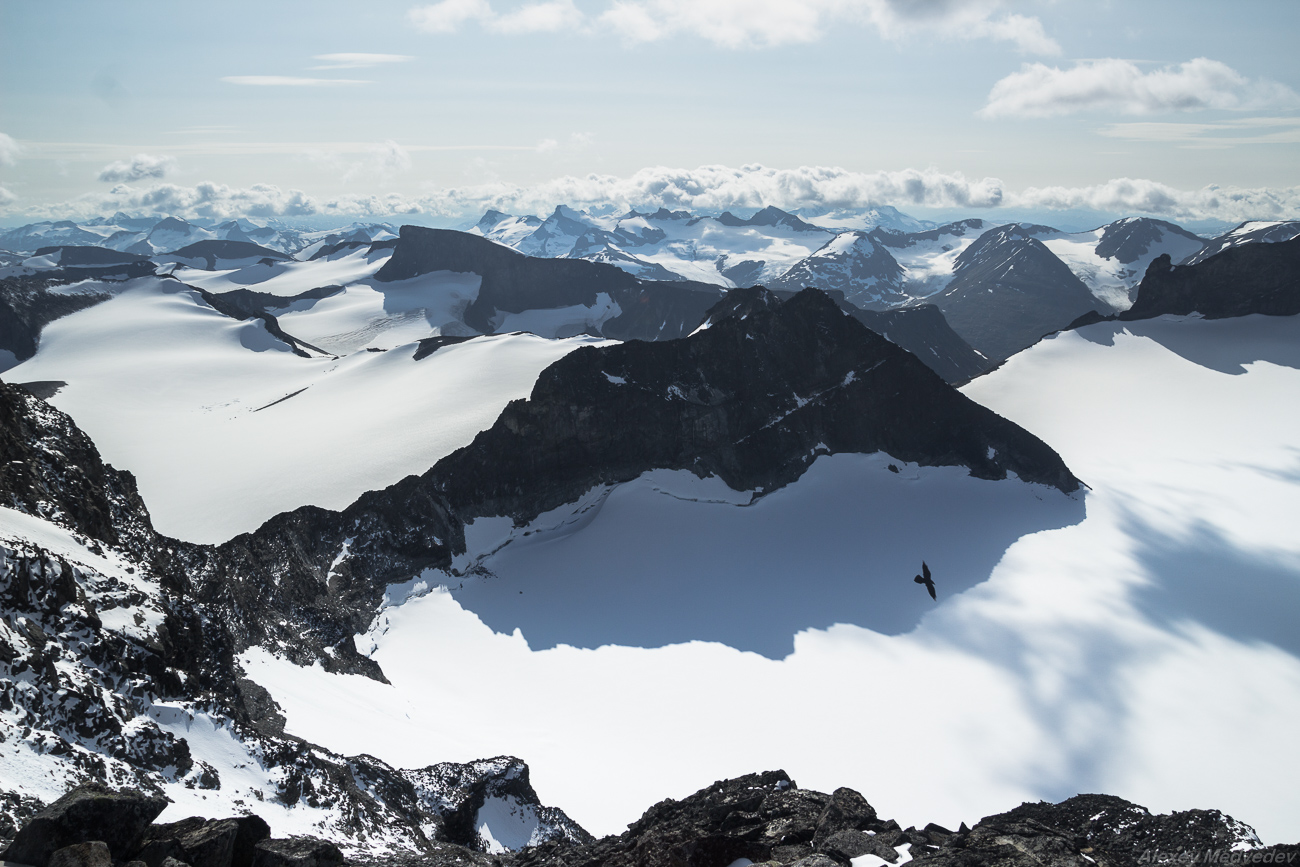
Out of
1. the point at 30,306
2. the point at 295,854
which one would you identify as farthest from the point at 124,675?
the point at 30,306

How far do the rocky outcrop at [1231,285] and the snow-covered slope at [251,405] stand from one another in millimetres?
104974

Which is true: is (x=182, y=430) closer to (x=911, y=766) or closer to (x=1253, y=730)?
(x=911, y=766)

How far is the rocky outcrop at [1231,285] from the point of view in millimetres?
127562

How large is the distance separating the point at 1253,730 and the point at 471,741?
157 feet

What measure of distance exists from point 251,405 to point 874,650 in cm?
8838

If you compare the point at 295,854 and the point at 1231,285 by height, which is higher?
the point at 1231,285

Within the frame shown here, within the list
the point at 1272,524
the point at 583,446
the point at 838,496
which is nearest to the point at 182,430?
the point at 583,446

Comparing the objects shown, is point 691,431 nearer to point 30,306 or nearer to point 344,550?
point 344,550

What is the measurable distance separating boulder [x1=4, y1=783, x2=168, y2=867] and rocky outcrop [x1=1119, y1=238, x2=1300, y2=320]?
155812 millimetres

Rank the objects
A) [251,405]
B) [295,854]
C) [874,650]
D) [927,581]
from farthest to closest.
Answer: [251,405], [927,581], [874,650], [295,854]

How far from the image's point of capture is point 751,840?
21453 mm

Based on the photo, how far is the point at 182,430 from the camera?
3676 inches

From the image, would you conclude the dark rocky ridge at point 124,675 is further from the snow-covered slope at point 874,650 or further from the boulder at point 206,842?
the snow-covered slope at point 874,650

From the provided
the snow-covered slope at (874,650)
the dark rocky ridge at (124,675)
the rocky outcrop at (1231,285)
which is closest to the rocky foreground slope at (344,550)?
the dark rocky ridge at (124,675)
